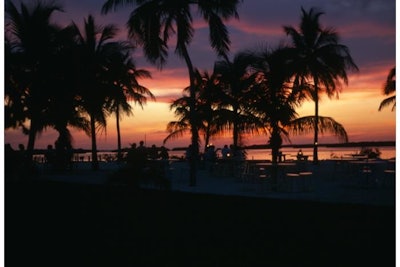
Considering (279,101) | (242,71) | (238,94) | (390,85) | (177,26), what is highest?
(177,26)

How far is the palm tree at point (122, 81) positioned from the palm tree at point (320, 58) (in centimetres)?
128

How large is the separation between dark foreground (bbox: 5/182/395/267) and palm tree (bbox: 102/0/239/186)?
1.39 metres

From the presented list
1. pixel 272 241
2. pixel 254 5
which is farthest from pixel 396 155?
pixel 254 5

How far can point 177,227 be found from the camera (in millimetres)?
4000

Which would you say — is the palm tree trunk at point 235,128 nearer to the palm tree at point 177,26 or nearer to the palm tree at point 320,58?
the palm tree at point 177,26

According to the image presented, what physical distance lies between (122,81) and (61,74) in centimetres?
51

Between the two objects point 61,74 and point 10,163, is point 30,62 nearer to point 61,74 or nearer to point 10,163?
point 61,74

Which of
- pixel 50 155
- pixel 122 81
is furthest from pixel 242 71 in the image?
pixel 50 155

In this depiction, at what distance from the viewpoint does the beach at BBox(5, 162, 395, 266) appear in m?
3.24

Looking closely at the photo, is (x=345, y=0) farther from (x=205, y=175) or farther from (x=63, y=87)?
(x=205, y=175)

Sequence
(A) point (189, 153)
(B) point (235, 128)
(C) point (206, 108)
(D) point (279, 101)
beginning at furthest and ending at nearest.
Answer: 1. (A) point (189, 153)
2. (C) point (206, 108)
3. (B) point (235, 128)
4. (D) point (279, 101)

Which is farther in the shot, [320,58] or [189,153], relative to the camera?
[189,153]

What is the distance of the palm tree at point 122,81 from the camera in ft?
13.2

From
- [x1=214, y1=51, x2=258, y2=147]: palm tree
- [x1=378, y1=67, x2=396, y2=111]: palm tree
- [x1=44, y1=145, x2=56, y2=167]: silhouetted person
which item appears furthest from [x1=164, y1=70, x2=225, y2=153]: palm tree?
[x1=378, y1=67, x2=396, y2=111]: palm tree
